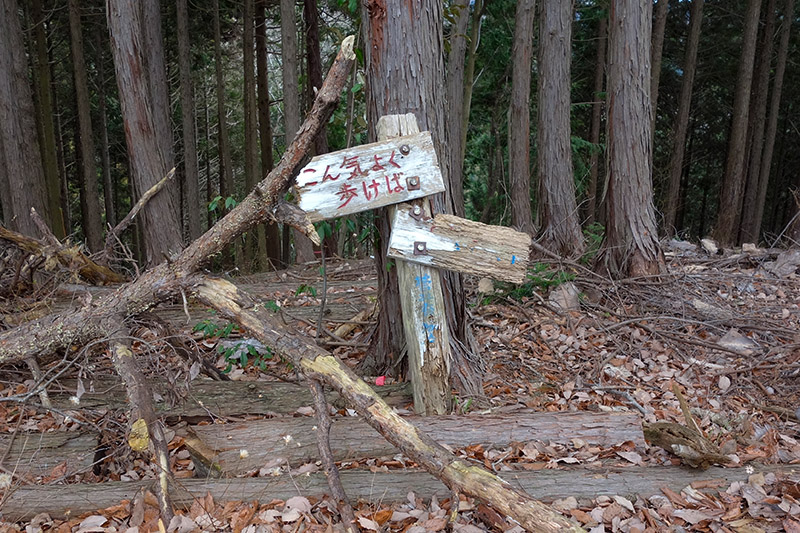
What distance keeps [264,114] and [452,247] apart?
34.1 feet

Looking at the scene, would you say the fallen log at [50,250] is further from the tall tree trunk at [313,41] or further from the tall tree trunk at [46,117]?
the tall tree trunk at [46,117]

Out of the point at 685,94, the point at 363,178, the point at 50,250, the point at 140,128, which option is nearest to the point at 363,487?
the point at 363,178

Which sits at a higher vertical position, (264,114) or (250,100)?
(250,100)

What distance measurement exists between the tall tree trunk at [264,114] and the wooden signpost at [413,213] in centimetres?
866

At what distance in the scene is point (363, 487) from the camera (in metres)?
2.79

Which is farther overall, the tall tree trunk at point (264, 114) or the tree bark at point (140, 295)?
the tall tree trunk at point (264, 114)

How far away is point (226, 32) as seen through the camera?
15.5 m

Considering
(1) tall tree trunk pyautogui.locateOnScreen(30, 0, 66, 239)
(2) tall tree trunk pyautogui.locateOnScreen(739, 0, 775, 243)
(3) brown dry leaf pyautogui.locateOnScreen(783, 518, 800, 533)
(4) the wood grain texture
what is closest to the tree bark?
(4) the wood grain texture

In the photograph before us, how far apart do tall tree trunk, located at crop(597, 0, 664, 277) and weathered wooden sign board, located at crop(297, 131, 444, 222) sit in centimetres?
372

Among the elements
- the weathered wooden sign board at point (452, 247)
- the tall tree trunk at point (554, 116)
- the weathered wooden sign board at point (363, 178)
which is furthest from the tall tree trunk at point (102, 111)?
the weathered wooden sign board at point (452, 247)

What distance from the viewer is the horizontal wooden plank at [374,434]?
307cm

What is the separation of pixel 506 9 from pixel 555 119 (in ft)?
20.9

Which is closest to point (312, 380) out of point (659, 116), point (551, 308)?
point (551, 308)

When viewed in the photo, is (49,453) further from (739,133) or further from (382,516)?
(739,133)
